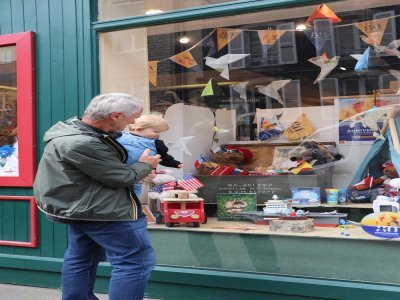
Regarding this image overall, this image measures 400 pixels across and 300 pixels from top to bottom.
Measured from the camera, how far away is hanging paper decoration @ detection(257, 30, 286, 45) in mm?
4992

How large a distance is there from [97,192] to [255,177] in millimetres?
2116

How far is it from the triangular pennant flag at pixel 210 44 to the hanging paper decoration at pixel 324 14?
0.92 meters

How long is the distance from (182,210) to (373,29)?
240cm

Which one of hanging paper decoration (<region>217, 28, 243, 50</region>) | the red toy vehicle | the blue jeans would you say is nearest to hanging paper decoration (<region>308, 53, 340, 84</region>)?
hanging paper decoration (<region>217, 28, 243, 50</region>)

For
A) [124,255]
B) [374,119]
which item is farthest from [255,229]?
[374,119]

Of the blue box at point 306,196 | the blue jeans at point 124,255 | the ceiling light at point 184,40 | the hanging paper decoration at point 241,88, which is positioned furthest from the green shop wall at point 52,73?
the blue box at point 306,196

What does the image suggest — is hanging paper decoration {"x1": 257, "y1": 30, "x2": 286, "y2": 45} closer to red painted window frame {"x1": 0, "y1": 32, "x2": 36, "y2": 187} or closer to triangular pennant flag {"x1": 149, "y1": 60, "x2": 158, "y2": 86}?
triangular pennant flag {"x1": 149, "y1": 60, "x2": 158, "y2": 86}

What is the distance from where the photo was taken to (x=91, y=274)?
3305mm

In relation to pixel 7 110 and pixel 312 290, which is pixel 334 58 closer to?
pixel 312 290

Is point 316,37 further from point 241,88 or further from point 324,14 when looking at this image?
point 241,88

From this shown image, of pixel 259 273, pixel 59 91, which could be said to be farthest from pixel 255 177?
pixel 59 91

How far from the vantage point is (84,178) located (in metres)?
2.94

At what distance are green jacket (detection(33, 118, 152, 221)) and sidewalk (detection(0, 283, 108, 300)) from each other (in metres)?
1.69

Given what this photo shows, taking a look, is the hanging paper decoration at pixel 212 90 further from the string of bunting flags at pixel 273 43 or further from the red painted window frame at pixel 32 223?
the red painted window frame at pixel 32 223
